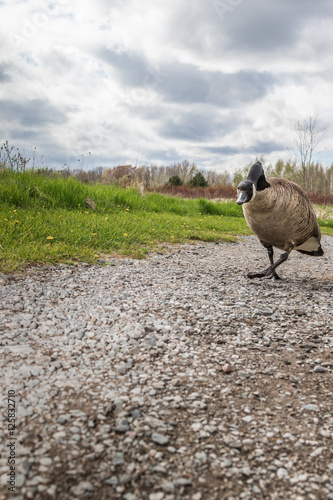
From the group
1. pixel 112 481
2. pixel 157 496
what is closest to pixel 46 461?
pixel 112 481

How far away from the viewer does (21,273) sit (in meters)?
4.59

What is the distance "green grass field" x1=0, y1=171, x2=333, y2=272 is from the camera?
18.1 ft

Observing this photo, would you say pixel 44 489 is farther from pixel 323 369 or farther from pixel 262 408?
pixel 323 369

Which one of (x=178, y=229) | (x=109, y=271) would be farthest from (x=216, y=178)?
(x=109, y=271)

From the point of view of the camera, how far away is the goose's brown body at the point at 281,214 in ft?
15.9

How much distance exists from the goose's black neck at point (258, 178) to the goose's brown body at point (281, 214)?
0.07m

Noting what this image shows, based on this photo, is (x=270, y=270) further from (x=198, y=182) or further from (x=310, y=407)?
(x=198, y=182)

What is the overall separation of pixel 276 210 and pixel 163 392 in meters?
3.39

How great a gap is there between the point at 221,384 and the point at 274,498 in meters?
0.91

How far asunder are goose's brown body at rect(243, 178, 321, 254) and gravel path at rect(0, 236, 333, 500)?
1.18 m

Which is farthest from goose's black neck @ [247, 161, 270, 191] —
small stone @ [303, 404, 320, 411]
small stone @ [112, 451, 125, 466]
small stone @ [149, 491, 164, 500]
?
small stone @ [149, 491, 164, 500]

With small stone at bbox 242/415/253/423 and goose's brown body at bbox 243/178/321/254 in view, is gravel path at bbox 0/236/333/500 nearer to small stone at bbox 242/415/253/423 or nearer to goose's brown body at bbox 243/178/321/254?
small stone at bbox 242/415/253/423

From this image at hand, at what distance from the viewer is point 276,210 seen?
4914 millimetres

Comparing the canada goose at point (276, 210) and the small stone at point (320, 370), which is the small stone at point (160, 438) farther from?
the canada goose at point (276, 210)
